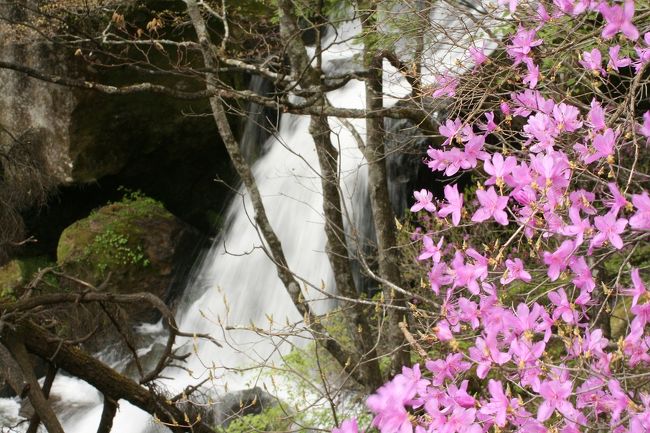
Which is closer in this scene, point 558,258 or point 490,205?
point 558,258

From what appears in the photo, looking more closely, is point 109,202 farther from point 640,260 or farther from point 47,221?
point 640,260

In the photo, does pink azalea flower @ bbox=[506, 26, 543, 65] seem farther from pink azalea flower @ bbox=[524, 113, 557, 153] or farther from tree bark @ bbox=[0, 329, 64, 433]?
tree bark @ bbox=[0, 329, 64, 433]

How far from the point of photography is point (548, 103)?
2.59 m

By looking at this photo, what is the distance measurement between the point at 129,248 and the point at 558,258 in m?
8.89

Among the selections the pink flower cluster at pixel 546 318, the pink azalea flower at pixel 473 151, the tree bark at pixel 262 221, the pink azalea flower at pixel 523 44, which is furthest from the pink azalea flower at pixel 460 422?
the tree bark at pixel 262 221

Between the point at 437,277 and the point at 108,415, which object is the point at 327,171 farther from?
the point at 437,277

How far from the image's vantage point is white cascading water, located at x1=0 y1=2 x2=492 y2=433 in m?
8.01

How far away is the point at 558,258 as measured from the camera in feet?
6.89

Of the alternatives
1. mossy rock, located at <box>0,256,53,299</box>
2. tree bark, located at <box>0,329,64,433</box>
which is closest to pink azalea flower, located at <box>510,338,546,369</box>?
tree bark, located at <box>0,329,64,433</box>

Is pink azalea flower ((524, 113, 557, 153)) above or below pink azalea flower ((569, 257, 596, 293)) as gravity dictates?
above

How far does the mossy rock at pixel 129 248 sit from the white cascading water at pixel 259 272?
20.8 inches

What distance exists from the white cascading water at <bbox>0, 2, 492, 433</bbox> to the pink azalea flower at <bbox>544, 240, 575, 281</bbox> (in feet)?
18.3

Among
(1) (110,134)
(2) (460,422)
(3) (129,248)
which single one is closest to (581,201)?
(2) (460,422)

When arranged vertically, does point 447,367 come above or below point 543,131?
below
